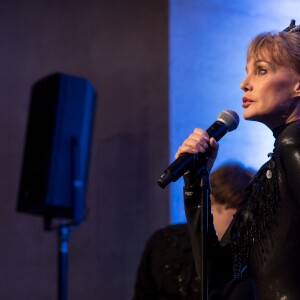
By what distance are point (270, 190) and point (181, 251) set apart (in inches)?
57.0

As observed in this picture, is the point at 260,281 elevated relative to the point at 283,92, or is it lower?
lower

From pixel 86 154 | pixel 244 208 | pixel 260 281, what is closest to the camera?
pixel 260 281

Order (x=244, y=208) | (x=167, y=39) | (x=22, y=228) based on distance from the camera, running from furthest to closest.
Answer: (x=22, y=228) → (x=167, y=39) → (x=244, y=208)

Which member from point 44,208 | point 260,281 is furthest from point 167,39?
point 260,281

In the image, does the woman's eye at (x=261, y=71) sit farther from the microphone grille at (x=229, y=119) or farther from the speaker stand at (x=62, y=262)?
the speaker stand at (x=62, y=262)

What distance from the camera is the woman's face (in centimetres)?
186

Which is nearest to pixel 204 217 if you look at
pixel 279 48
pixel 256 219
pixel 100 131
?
pixel 256 219

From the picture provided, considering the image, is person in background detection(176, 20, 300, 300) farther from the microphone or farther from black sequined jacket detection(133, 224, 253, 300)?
black sequined jacket detection(133, 224, 253, 300)

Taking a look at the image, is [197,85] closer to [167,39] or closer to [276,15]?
[167,39]

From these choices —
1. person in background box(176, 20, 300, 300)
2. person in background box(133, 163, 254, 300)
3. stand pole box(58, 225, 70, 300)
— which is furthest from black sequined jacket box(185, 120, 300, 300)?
stand pole box(58, 225, 70, 300)

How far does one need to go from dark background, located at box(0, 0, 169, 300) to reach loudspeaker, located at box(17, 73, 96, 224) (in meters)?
0.48

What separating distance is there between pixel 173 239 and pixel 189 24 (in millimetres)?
1356

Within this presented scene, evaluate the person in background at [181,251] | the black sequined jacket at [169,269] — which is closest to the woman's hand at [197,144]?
the person in background at [181,251]

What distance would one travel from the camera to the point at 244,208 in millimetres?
1858
